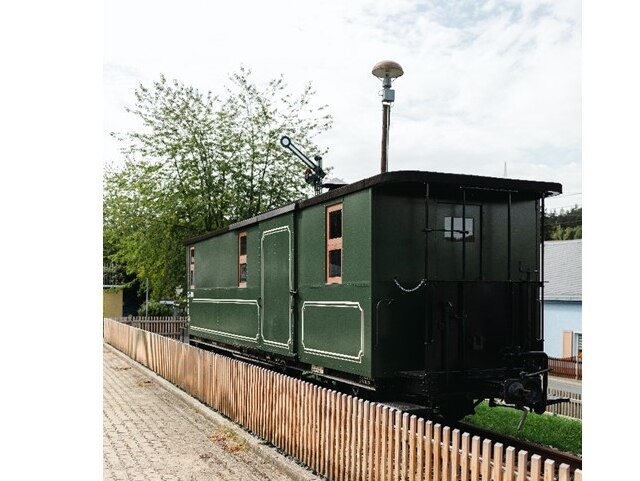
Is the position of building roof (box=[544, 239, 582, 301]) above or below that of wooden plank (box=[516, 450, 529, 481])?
above

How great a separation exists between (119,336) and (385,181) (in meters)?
17.9

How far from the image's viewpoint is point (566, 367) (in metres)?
22.1

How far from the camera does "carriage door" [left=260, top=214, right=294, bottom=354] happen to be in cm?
1033

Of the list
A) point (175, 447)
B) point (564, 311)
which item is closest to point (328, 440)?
point (175, 447)

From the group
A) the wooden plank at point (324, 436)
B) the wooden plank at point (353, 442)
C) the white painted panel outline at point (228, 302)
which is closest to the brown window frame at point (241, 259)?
the white painted panel outline at point (228, 302)

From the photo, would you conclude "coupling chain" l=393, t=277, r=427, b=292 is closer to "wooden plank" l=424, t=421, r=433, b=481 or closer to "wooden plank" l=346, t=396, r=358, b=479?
"wooden plank" l=346, t=396, r=358, b=479

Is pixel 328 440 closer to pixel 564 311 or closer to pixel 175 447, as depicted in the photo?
pixel 175 447

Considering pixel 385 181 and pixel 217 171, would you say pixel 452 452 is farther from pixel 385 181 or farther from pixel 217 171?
pixel 217 171

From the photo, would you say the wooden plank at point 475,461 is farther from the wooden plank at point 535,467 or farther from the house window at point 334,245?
the house window at point 334,245

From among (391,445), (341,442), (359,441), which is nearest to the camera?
(391,445)

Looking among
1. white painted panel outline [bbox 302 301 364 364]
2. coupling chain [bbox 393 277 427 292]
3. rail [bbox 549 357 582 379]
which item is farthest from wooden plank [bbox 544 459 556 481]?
rail [bbox 549 357 582 379]

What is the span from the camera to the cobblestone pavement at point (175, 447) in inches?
278

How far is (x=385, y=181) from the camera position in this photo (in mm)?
7746

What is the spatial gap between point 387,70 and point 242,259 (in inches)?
187
